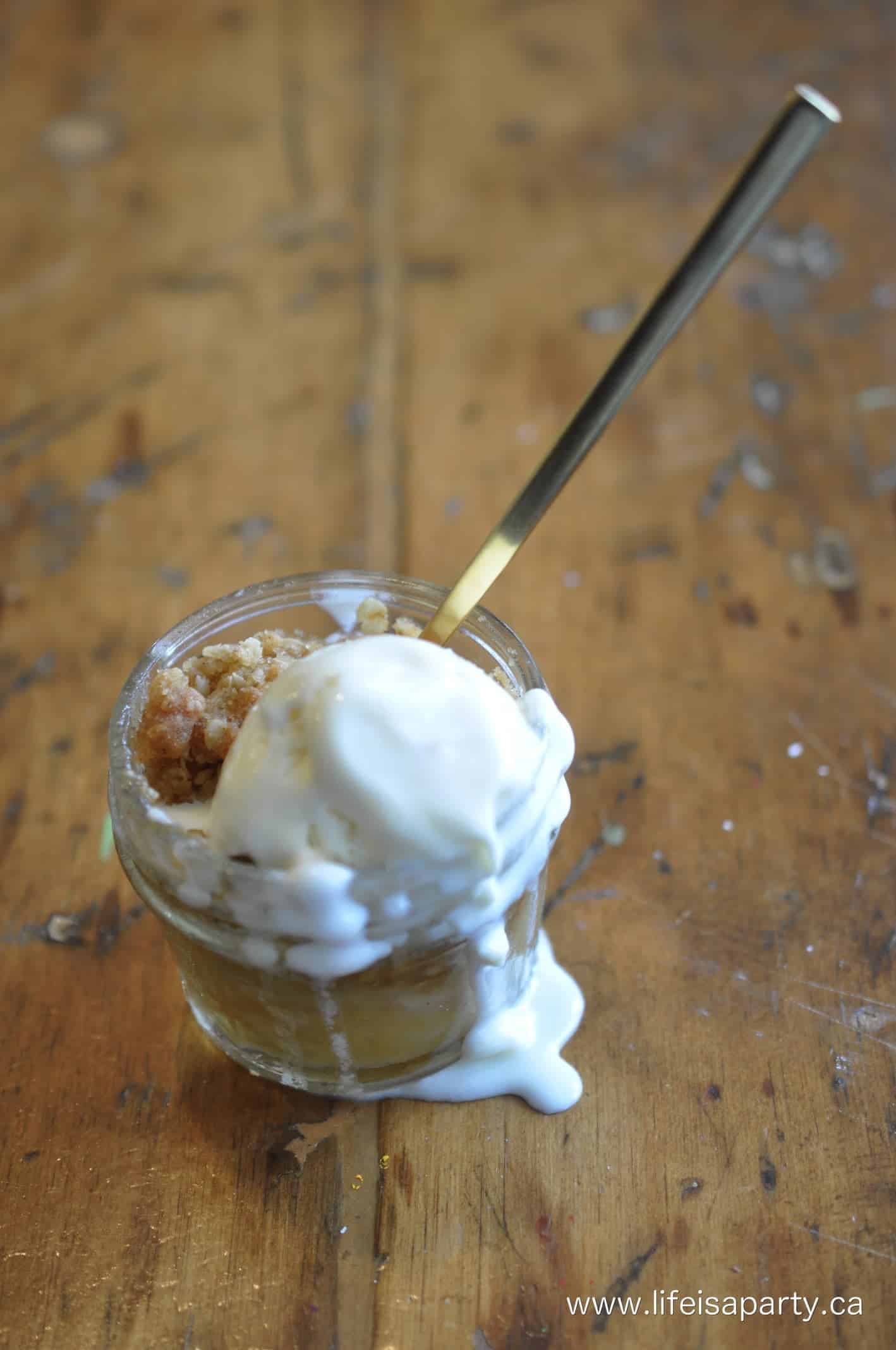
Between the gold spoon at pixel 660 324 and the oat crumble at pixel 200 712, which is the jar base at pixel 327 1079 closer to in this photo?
the oat crumble at pixel 200 712

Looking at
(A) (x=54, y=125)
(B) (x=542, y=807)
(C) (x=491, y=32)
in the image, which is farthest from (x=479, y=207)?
(B) (x=542, y=807)

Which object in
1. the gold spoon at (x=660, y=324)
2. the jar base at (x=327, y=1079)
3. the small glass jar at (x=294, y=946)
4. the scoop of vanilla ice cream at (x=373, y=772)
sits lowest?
the jar base at (x=327, y=1079)

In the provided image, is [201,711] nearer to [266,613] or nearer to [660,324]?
[266,613]

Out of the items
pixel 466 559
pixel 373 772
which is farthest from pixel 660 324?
pixel 466 559

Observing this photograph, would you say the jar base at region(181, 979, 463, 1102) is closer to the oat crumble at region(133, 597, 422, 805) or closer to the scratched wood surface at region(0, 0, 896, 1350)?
the scratched wood surface at region(0, 0, 896, 1350)

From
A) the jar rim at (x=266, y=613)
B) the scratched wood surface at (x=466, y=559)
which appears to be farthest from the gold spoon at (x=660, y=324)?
the scratched wood surface at (x=466, y=559)

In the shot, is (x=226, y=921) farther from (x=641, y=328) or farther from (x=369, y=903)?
(x=641, y=328)
